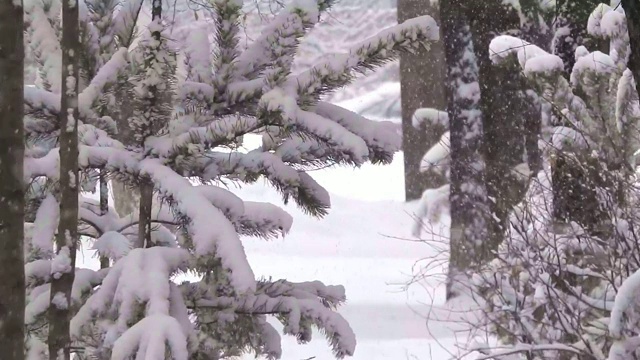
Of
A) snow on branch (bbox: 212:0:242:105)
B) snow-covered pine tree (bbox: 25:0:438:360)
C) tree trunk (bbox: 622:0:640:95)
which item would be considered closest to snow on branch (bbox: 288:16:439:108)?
snow-covered pine tree (bbox: 25:0:438:360)

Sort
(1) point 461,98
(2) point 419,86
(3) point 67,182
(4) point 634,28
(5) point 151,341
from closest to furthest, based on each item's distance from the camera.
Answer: (4) point 634,28 < (5) point 151,341 < (3) point 67,182 < (1) point 461,98 < (2) point 419,86

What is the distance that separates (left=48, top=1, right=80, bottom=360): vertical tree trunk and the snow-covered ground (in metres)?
2.45

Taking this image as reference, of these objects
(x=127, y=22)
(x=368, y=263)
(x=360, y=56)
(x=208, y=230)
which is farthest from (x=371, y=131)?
(x=368, y=263)

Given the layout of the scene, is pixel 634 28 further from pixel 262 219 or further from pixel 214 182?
pixel 214 182

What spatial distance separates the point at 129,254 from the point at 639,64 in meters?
1.87

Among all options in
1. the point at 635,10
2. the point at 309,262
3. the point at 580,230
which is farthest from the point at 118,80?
the point at 309,262

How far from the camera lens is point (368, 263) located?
1384 centimetres

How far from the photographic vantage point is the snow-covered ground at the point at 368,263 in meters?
8.59

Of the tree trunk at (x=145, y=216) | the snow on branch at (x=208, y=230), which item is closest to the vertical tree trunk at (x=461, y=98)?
the tree trunk at (x=145, y=216)

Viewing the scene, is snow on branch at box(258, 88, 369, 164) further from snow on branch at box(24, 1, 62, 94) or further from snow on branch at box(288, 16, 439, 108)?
snow on branch at box(24, 1, 62, 94)

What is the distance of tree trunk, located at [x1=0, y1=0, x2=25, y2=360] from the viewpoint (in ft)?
9.80

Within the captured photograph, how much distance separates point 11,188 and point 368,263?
1101cm

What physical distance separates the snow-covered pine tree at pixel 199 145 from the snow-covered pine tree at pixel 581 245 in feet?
3.79

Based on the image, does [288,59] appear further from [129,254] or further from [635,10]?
[635,10]
